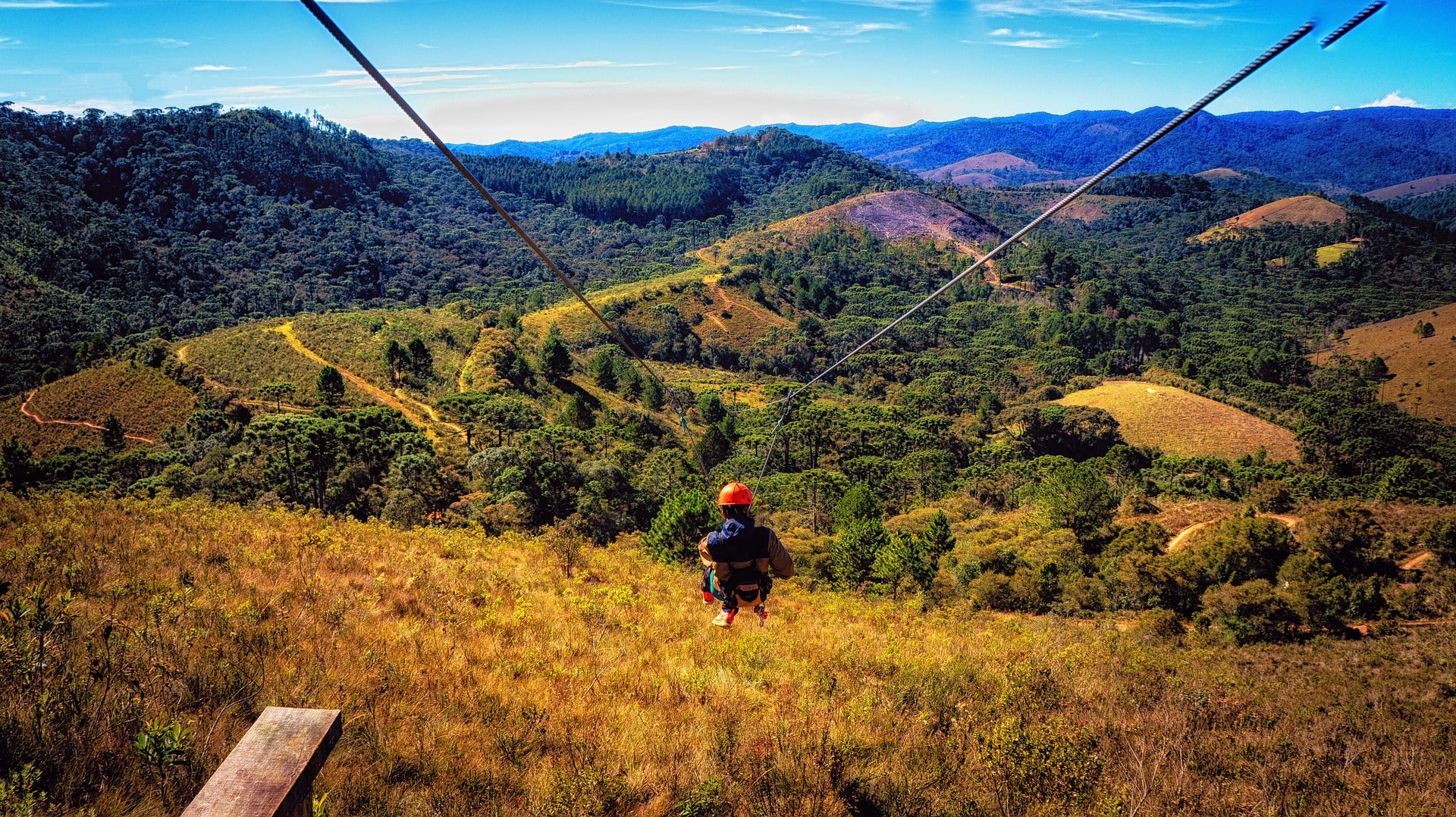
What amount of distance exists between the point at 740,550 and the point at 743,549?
0.03 m

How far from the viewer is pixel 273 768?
6.56ft

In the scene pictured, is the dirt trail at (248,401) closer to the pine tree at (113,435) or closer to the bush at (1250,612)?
the pine tree at (113,435)

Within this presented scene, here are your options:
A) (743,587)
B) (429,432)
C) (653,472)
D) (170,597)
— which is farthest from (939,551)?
(429,432)

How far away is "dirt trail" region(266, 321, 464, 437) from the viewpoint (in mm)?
52000

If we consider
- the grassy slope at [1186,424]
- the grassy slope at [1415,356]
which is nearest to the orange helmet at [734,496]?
the grassy slope at [1186,424]

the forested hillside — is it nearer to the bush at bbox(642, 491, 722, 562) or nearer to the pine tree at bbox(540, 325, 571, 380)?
the pine tree at bbox(540, 325, 571, 380)

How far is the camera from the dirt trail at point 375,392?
52.0 metres

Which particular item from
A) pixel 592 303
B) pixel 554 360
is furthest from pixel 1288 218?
pixel 554 360

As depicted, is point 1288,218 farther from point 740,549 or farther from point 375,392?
point 740,549

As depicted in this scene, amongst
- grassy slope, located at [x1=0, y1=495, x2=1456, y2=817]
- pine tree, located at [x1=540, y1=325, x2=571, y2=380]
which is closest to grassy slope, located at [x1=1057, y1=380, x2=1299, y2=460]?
pine tree, located at [x1=540, y1=325, x2=571, y2=380]

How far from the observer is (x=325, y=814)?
12.4 feet

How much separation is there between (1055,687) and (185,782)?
8151 millimetres

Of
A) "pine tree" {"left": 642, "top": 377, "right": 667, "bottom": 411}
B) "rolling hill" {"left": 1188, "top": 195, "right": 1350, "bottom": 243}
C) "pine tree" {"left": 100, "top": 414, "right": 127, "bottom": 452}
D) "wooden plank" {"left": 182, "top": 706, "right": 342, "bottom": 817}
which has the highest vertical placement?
"rolling hill" {"left": 1188, "top": 195, "right": 1350, "bottom": 243}

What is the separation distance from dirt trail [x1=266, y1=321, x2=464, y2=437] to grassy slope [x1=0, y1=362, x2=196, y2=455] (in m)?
12.2
